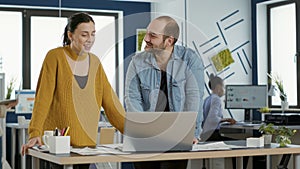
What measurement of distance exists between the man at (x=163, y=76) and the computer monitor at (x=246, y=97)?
426 cm

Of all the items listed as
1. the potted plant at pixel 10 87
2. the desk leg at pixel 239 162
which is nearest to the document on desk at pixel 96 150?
the desk leg at pixel 239 162

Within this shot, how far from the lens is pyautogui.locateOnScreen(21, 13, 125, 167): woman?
2742mm

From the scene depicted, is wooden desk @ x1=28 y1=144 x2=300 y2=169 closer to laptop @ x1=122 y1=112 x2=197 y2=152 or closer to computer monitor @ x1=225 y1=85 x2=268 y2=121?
laptop @ x1=122 y1=112 x2=197 y2=152

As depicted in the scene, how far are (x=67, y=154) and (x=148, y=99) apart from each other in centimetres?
51

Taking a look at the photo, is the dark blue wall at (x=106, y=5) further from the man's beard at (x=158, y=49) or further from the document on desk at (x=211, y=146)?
the man's beard at (x=158, y=49)

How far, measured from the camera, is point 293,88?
7.08 metres

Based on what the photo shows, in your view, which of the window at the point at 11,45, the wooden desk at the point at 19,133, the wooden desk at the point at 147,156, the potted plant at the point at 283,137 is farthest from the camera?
the window at the point at 11,45

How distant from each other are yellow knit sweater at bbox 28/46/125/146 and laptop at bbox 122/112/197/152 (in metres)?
0.26

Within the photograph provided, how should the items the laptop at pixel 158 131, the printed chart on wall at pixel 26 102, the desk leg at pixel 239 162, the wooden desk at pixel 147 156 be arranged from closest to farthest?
the wooden desk at pixel 147 156, the laptop at pixel 158 131, the desk leg at pixel 239 162, the printed chart on wall at pixel 26 102

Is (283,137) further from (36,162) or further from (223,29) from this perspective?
(223,29)

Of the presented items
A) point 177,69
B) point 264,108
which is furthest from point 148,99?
point 264,108

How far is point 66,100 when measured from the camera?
2760mm

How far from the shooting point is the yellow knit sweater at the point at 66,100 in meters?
2.74

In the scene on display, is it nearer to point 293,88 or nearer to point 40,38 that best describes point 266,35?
point 293,88
